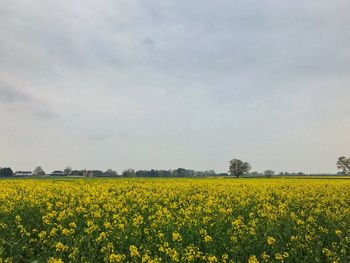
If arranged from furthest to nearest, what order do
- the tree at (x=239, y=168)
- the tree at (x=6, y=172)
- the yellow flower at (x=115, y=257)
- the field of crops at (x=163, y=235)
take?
the tree at (x=239, y=168) < the tree at (x=6, y=172) < the field of crops at (x=163, y=235) < the yellow flower at (x=115, y=257)

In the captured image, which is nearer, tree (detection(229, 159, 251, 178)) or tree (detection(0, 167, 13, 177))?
tree (detection(0, 167, 13, 177))

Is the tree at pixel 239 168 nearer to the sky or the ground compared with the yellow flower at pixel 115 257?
nearer to the sky

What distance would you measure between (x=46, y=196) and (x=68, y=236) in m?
8.60

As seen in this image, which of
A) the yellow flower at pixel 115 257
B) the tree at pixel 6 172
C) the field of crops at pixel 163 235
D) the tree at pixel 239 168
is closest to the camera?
the yellow flower at pixel 115 257

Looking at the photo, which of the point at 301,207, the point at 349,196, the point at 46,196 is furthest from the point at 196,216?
the point at 349,196

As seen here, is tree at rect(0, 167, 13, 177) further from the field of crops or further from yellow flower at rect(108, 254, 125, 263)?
yellow flower at rect(108, 254, 125, 263)

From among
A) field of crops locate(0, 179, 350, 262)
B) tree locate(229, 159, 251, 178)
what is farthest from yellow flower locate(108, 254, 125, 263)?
tree locate(229, 159, 251, 178)

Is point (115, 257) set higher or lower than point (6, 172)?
lower

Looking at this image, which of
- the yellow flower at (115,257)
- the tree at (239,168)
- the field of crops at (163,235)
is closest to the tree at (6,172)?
the tree at (239,168)

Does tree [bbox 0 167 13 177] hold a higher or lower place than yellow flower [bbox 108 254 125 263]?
higher

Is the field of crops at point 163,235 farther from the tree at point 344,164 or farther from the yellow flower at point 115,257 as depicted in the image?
the tree at point 344,164

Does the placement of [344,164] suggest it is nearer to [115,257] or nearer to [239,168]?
[239,168]

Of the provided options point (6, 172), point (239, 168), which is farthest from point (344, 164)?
point (6, 172)

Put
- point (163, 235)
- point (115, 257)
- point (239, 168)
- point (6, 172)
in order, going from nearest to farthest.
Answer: point (115, 257), point (163, 235), point (6, 172), point (239, 168)
